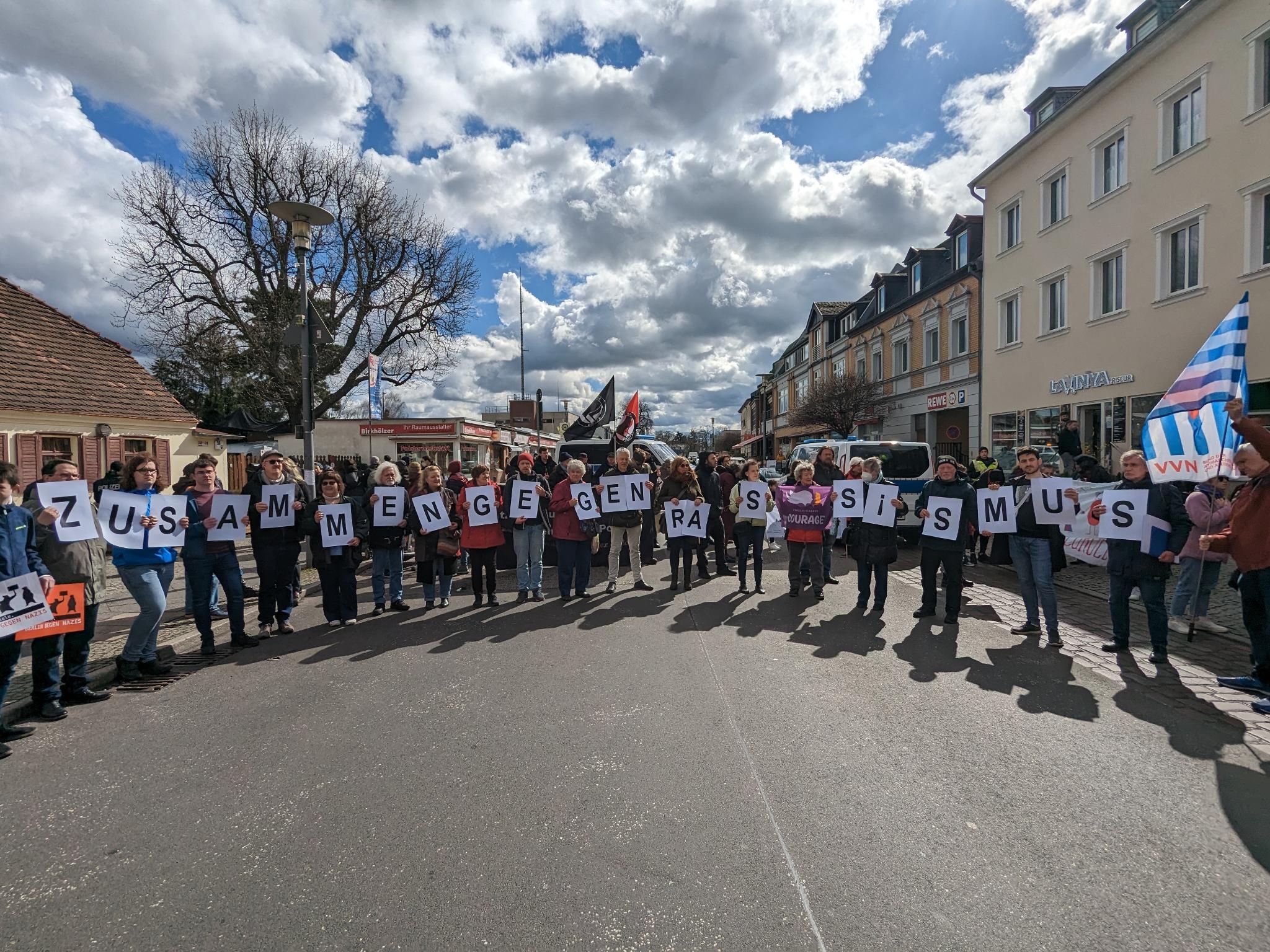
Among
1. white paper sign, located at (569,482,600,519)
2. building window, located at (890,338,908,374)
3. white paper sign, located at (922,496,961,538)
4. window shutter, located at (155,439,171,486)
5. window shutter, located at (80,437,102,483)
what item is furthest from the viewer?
building window, located at (890,338,908,374)

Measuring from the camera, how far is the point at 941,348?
2691cm

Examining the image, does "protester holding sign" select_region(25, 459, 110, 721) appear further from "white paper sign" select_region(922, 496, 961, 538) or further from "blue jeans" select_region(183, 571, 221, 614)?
"white paper sign" select_region(922, 496, 961, 538)

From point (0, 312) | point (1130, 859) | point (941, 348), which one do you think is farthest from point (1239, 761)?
point (941, 348)

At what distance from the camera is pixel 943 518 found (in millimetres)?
7035

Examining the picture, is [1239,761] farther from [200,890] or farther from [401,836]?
[200,890]

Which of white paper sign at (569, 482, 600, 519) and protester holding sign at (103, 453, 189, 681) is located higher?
white paper sign at (569, 482, 600, 519)

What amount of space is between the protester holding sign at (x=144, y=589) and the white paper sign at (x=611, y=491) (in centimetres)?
Answer: 488

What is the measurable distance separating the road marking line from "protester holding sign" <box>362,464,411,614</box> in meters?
4.42

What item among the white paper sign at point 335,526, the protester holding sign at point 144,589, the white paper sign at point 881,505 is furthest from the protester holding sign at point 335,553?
the white paper sign at point 881,505

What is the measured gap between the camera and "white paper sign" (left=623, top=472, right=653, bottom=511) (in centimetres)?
879

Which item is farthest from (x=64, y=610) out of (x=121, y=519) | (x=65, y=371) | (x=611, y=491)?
(x=65, y=371)

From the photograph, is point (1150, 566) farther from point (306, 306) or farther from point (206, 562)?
point (306, 306)

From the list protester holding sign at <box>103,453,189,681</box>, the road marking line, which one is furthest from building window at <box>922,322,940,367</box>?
protester holding sign at <box>103,453,189,681</box>

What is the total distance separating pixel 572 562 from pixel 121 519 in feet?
15.7
